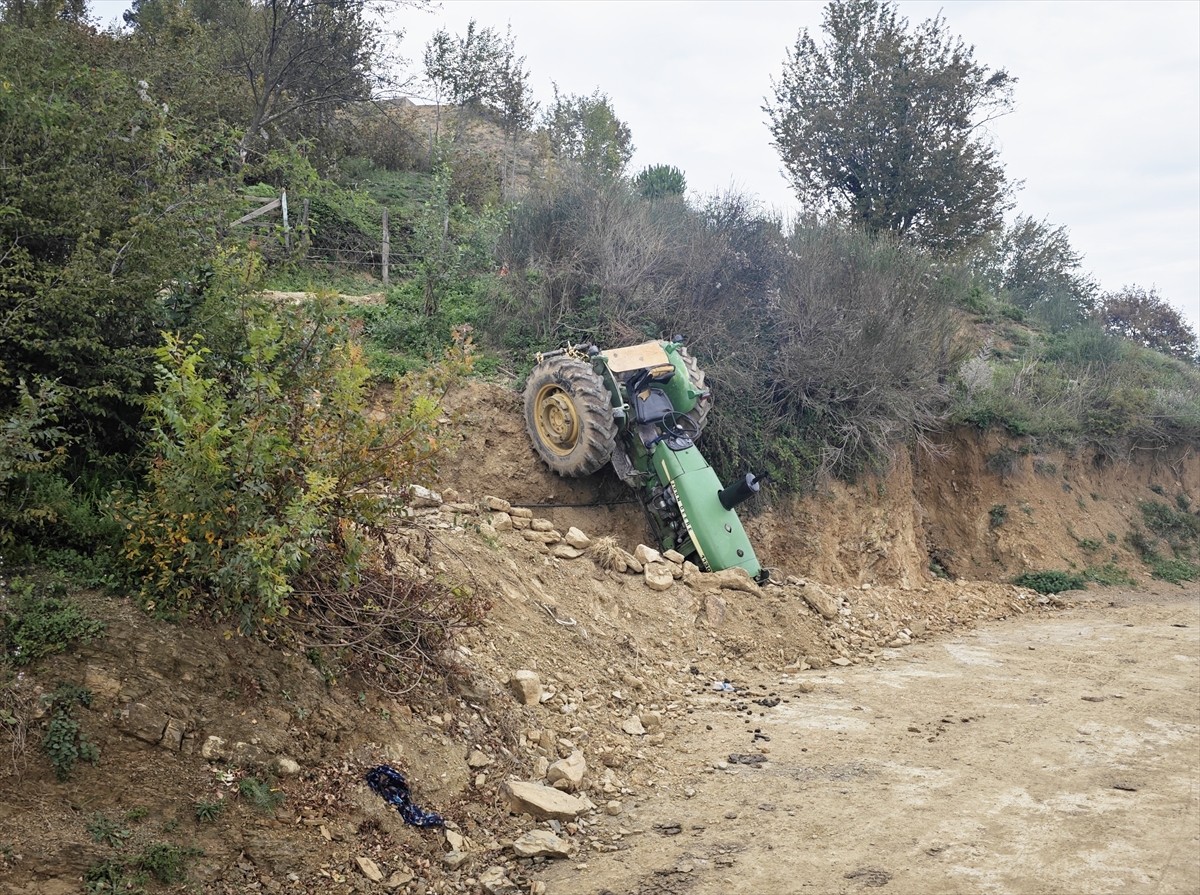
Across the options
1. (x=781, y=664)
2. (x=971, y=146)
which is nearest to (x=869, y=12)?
(x=971, y=146)

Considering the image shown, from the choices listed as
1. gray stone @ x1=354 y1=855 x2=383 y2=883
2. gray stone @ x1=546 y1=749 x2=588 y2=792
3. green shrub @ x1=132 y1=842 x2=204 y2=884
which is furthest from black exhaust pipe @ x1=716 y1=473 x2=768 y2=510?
green shrub @ x1=132 y1=842 x2=204 y2=884

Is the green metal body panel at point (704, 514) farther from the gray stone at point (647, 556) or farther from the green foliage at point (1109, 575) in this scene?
the green foliage at point (1109, 575)

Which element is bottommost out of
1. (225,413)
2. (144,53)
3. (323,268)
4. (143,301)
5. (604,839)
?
(604,839)

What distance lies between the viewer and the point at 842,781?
5648 mm

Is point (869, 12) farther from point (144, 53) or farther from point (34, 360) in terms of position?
point (34, 360)

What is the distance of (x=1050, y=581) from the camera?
14.4 meters

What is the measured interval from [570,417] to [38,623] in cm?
655

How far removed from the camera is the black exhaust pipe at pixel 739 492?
30.4 ft

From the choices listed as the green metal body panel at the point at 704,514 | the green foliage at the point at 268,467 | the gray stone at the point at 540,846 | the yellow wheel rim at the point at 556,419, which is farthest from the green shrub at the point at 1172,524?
the green foliage at the point at 268,467

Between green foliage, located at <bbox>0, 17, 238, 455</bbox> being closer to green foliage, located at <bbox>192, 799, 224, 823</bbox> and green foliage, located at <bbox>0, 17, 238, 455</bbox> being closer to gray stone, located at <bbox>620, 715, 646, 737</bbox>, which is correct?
green foliage, located at <bbox>192, 799, 224, 823</bbox>

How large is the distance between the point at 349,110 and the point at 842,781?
739 inches

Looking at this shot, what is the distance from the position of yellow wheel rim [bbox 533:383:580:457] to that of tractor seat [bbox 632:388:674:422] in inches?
25.4

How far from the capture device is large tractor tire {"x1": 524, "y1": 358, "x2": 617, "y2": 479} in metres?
9.84

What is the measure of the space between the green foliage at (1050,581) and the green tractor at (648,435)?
21.8 feet
